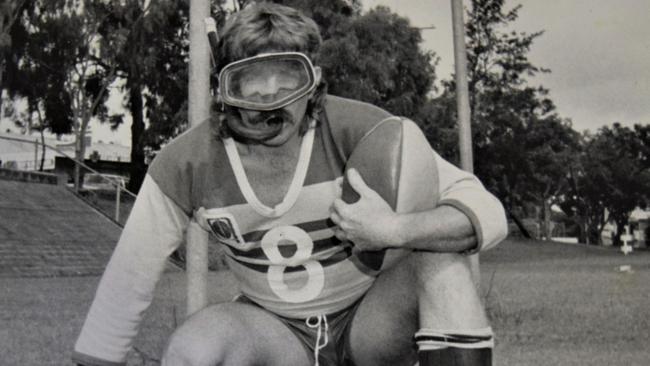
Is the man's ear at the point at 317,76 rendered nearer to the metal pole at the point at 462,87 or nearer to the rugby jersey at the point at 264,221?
the rugby jersey at the point at 264,221

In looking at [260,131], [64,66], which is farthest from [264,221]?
[64,66]

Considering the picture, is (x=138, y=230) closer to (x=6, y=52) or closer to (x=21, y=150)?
(x=6, y=52)

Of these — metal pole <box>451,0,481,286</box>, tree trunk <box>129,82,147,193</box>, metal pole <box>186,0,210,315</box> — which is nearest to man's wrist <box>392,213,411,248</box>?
metal pole <box>186,0,210,315</box>

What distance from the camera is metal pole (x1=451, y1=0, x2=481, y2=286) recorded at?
5.41 meters

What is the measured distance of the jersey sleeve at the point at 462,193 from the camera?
223cm

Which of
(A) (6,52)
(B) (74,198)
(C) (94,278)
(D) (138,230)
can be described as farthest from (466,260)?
(A) (6,52)

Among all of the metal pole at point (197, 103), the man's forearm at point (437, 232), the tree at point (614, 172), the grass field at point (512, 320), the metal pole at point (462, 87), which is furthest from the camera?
the tree at point (614, 172)

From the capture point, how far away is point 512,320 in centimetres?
823

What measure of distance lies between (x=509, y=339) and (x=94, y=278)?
916 centimetres

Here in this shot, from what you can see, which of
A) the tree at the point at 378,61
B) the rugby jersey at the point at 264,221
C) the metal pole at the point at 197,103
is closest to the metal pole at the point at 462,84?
the metal pole at the point at 197,103

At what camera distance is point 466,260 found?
226cm

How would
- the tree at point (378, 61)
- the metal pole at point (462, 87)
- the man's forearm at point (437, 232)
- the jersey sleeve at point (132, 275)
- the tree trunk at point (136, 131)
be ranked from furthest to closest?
the tree trunk at point (136, 131) → the tree at point (378, 61) → the metal pole at point (462, 87) → the jersey sleeve at point (132, 275) → the man's forearm at point (437, 232)

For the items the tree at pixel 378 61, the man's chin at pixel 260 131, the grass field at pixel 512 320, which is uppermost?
the tree at pixel 378 61

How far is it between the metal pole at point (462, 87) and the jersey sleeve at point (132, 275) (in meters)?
3.02
